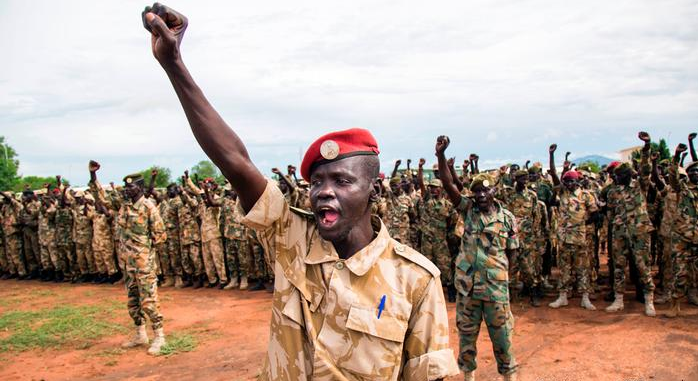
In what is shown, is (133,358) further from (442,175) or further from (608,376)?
(608,376)

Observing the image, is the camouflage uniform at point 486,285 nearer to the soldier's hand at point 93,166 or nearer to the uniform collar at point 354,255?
the uniform collar at point 354,255

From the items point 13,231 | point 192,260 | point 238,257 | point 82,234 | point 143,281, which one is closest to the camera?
point 143,281

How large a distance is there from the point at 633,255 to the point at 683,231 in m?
0.80

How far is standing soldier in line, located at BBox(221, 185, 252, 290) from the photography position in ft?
36.6

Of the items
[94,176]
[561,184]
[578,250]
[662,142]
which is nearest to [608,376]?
[578,250]

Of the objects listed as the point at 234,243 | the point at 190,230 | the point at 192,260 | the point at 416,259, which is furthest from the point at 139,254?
the point at 416,259

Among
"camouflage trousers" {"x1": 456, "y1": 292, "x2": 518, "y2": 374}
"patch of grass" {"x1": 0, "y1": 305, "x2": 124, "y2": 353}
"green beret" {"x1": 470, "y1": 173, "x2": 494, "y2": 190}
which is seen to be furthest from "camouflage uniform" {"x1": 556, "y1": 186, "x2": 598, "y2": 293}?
"patch of grass" {"x1": 0, "y1": 305, "x2": 124, "y2": 353}

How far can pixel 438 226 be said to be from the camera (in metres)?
9.86

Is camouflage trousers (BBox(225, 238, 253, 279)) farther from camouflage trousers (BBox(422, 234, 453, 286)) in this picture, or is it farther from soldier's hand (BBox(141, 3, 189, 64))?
soldier's hand (BBox(141, 3, 189, 64))

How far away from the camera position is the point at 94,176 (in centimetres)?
738

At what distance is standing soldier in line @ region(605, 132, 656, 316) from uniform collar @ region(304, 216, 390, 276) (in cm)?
698

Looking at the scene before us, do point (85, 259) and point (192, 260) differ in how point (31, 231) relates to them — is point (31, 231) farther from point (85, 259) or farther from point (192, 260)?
point (192, 260)

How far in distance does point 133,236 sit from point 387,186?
21.0 feet

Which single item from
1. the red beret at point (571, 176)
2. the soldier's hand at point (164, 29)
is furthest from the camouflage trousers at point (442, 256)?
the soldier's hand at point (164, 29)
